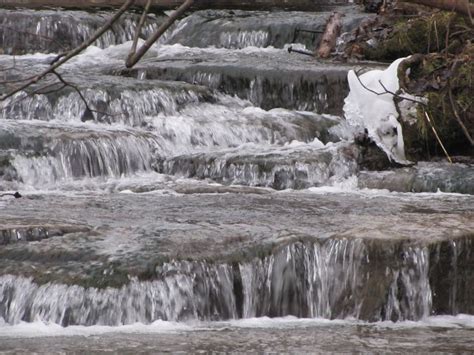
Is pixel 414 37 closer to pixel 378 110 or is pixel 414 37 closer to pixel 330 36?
pixel 330 36

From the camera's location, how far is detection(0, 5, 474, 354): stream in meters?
5.82

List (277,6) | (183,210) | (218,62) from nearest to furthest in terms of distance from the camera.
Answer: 1. (183,210)
2. (218,62)
3. (277,6)

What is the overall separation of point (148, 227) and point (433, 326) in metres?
1.90

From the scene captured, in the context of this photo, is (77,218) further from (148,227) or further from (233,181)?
(233,181)

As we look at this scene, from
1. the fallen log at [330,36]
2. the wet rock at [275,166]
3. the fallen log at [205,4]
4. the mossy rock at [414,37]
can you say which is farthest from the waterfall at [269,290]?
the fallen log at [205,4]

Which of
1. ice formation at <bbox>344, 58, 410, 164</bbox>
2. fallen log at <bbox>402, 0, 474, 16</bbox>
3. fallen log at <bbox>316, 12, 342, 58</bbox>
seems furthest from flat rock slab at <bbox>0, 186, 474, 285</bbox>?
fallen log at <bbox>316, 12, 342, 58</bbox>

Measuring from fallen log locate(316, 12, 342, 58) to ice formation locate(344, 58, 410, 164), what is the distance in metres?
3.48

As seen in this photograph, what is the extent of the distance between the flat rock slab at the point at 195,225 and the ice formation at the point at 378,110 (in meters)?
1.24

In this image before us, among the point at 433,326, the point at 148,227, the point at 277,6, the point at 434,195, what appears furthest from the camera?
the point at 277,6

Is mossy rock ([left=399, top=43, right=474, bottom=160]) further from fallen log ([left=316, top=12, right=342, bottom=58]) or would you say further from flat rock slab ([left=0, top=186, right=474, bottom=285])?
fallen log ([left=316, top=12, right=342, bottom=58])

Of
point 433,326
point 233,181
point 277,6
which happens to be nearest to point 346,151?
point 233,181

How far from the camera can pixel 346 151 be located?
9773mm

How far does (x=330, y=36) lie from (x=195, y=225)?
7.27 m

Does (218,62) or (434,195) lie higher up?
(218,62)
